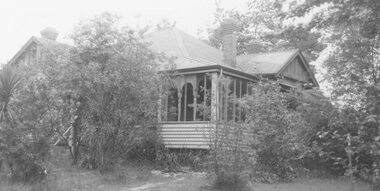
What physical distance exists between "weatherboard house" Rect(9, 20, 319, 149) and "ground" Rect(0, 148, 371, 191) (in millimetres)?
1603

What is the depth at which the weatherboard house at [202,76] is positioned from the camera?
1447 cm

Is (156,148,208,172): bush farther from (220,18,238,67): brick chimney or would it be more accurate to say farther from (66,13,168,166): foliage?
(220,18,238,67): brick chimney

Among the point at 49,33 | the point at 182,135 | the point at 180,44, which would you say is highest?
the point at 49,33

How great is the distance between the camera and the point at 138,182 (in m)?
11.5

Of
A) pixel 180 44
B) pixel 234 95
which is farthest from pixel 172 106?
pixel 180 44

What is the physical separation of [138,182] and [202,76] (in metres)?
5.18

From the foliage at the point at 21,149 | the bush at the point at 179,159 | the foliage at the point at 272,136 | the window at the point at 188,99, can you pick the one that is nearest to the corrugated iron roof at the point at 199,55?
the window at the point at 188,99

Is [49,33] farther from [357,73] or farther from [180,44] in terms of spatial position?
[357,73]

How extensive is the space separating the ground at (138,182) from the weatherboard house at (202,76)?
1.60 meters

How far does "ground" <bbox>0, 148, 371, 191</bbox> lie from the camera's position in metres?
9.59

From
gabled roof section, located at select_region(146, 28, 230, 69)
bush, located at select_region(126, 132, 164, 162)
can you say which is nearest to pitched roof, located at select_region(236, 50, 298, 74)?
gabled roof section, located at select_region(146, 28, 230, 69)

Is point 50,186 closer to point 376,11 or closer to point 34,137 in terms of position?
point 34,137

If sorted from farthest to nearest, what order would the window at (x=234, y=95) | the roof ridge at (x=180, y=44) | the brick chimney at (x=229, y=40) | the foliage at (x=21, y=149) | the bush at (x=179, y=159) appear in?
1. the brick chimney at (x=229, y=40)
2. the roof ridge at (x=180, y=44)
3. the window at (x=234, y=95)
4. the bush at (x=179, y=159)
5. the foliage at (x=21, y=149)

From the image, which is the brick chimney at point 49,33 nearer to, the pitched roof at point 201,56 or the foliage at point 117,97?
the pitched roof at point 201,56
